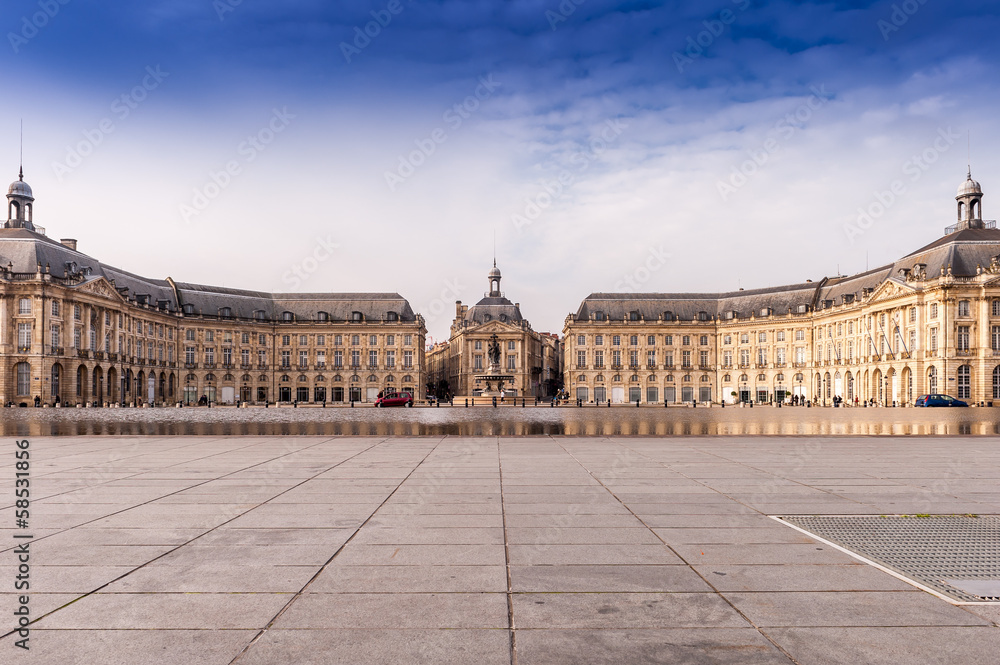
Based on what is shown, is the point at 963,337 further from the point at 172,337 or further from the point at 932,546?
the point at 172,337

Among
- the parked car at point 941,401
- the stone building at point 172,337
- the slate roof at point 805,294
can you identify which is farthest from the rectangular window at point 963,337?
the stone building at point 172,337

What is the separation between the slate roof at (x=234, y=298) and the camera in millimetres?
83875

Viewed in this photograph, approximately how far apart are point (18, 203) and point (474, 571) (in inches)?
3904

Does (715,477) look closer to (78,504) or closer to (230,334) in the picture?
(78,504)

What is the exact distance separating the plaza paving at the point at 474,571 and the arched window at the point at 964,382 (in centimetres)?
7476

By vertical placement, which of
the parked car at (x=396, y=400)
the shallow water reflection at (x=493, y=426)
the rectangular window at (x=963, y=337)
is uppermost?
the rectangular window at (x=963, y=337)

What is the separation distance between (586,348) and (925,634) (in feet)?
374

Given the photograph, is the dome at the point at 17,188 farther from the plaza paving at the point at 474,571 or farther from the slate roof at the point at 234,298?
the plaza paving at the point at 474,571

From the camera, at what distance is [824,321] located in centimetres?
10306

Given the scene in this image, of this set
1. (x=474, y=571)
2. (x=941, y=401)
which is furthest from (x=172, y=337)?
(x=474, y=571)

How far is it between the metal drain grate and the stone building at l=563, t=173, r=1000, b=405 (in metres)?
79.5

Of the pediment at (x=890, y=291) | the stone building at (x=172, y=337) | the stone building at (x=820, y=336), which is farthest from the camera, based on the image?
the pediment at (x=890, y=291)

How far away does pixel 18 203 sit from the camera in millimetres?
85625

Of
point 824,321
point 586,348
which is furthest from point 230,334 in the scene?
point 824,321
